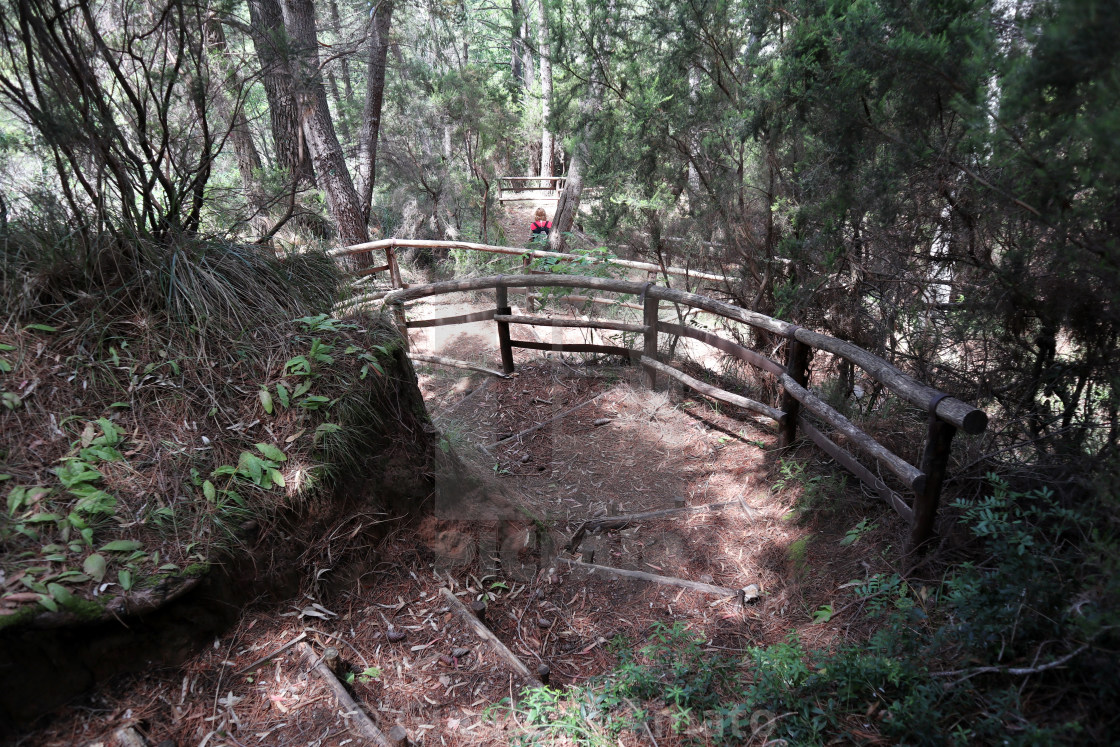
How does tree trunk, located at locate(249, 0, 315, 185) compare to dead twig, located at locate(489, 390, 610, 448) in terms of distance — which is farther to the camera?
tree trunk, located at locate(249, 0, 315, 185)

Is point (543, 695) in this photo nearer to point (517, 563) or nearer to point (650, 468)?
point (517, 563)

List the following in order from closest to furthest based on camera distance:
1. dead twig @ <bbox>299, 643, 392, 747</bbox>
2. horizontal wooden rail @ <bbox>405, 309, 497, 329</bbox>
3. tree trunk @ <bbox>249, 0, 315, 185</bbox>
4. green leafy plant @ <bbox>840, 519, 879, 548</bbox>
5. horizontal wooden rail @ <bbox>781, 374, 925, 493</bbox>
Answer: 1. dead twig @ <bbox>299, 643, 392, 747</bbox>
2. horizontal wooden rail @ <bbox>781, 374, 925, 493</bbox>
3. green leafy plant @ <bbox>840, 519, 879, 548</bbox>
4. tree trunk @ <bbox>249, 0, 315, 185</bbox>
5. horizontal wooden rail @ <bbox>405, 309, 497, 329</bbox>

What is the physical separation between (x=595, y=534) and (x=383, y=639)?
1686 millimetres

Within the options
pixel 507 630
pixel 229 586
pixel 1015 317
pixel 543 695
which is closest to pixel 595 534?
pixel 507 630

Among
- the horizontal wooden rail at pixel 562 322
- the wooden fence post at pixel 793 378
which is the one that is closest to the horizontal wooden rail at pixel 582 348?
the horizontal wooden rail at pixel 562 322

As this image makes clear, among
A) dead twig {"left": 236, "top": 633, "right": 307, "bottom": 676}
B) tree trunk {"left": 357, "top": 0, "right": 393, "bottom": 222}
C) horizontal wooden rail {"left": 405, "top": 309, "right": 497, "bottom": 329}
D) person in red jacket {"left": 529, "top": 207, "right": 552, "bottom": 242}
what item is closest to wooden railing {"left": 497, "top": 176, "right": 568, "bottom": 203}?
person in red jacket {"left": 529, "top": 207, "right": 552, "bottom": 242}

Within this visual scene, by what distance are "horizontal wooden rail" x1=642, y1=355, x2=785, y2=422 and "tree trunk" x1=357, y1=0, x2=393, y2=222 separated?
5807mm

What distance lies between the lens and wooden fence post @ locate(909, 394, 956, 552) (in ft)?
8.92

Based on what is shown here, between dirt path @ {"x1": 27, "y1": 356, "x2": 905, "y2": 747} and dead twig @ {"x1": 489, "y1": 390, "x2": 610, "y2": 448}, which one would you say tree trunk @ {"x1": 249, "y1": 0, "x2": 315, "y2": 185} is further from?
dirt path @ {"x1": 27, "y1": 356, "x2": 905, "y2": 747}

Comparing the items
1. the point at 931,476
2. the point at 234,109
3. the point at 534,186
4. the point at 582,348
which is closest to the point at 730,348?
the point at 582,348

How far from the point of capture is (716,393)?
4938 mm

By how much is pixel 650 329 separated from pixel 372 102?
245 inches

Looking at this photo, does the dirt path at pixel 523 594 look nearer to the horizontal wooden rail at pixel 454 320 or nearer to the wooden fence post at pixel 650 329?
the wooden fence post at pixel 650 329

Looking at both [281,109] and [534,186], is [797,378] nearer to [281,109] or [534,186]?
[281,109]
